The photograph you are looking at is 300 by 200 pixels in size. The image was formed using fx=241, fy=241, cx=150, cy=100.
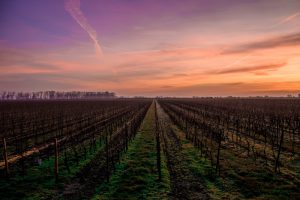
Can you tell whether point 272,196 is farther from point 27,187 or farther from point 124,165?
point 27,187

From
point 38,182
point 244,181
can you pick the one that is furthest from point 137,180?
point 244,181

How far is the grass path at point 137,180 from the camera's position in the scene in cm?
901

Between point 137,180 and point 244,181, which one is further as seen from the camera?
point 137,180

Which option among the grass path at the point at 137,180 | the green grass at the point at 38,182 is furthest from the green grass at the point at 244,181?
the green grass at the point at 38,182

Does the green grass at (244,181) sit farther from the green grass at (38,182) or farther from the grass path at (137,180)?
the green grass at (38,182)

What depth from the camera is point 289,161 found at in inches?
513

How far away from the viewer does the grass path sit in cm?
901

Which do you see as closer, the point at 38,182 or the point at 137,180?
the point at 38,182

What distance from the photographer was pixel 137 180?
10.5 metres

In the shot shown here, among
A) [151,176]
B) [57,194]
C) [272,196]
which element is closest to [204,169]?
[151,176]

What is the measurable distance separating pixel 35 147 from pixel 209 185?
12845 mm

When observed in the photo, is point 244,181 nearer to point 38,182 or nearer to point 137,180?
point 137,180

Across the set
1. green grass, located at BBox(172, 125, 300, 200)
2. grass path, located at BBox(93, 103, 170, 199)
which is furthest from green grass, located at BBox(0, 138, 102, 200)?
green grass, located at BBox(172, 125, 300, 200)

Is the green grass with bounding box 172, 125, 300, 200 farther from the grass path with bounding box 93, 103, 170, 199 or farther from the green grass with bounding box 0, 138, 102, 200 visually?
the green grass with bounding box 0, 138, 102, 200
